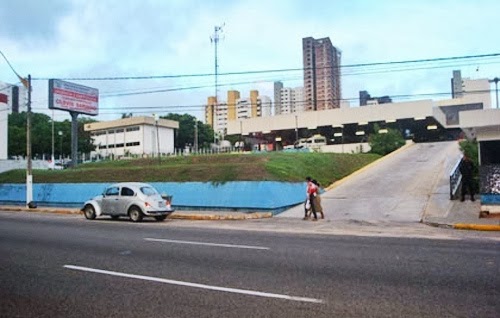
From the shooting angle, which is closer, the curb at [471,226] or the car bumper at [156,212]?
the curb at [471,226]

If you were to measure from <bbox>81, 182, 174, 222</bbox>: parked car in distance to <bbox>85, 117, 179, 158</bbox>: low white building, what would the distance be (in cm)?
6940

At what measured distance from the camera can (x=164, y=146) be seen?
3755 inches

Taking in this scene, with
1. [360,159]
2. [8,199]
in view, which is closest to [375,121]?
[360,159]

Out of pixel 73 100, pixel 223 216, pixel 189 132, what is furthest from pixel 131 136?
pixel 223 216

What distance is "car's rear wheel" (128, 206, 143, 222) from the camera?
19750 millimetres

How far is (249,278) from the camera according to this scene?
298 inches

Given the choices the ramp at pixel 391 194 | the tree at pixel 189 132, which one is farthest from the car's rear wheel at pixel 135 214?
the tree at pixel 189 132

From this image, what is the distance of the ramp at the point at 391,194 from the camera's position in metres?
20.1

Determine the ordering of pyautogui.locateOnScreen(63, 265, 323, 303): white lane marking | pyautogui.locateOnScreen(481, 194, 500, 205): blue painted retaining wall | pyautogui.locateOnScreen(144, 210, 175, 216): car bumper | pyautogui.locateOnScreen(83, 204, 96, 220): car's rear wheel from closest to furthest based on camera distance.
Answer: pyautogui.locateOnScreen(63, 265, 323, 303): white lane marking, pyautogui.locateOnScreen(481, 194, 500, 205): blue painted retaining wall, pyautogui.locateOnScreen(144, 210, 175, 216): car bumper, pyautogui.locateOnScreen(83, 204, 96, 220): car's rear wheel

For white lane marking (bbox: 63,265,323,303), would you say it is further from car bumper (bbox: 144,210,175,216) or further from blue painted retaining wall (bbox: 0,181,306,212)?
blue painted retaining wall (bbox: 0,181,306,212)

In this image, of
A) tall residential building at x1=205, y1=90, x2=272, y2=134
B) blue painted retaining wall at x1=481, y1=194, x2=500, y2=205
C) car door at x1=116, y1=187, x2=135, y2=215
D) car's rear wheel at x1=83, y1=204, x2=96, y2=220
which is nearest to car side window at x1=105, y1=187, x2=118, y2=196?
car door at x1=116, y1=187, x2=135, y2=215

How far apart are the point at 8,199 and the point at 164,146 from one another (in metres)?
61.5

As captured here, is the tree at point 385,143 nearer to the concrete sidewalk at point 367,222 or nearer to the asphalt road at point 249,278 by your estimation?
the concrete sidewalk at point 367,222

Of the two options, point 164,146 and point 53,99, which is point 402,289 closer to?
point 53,99
